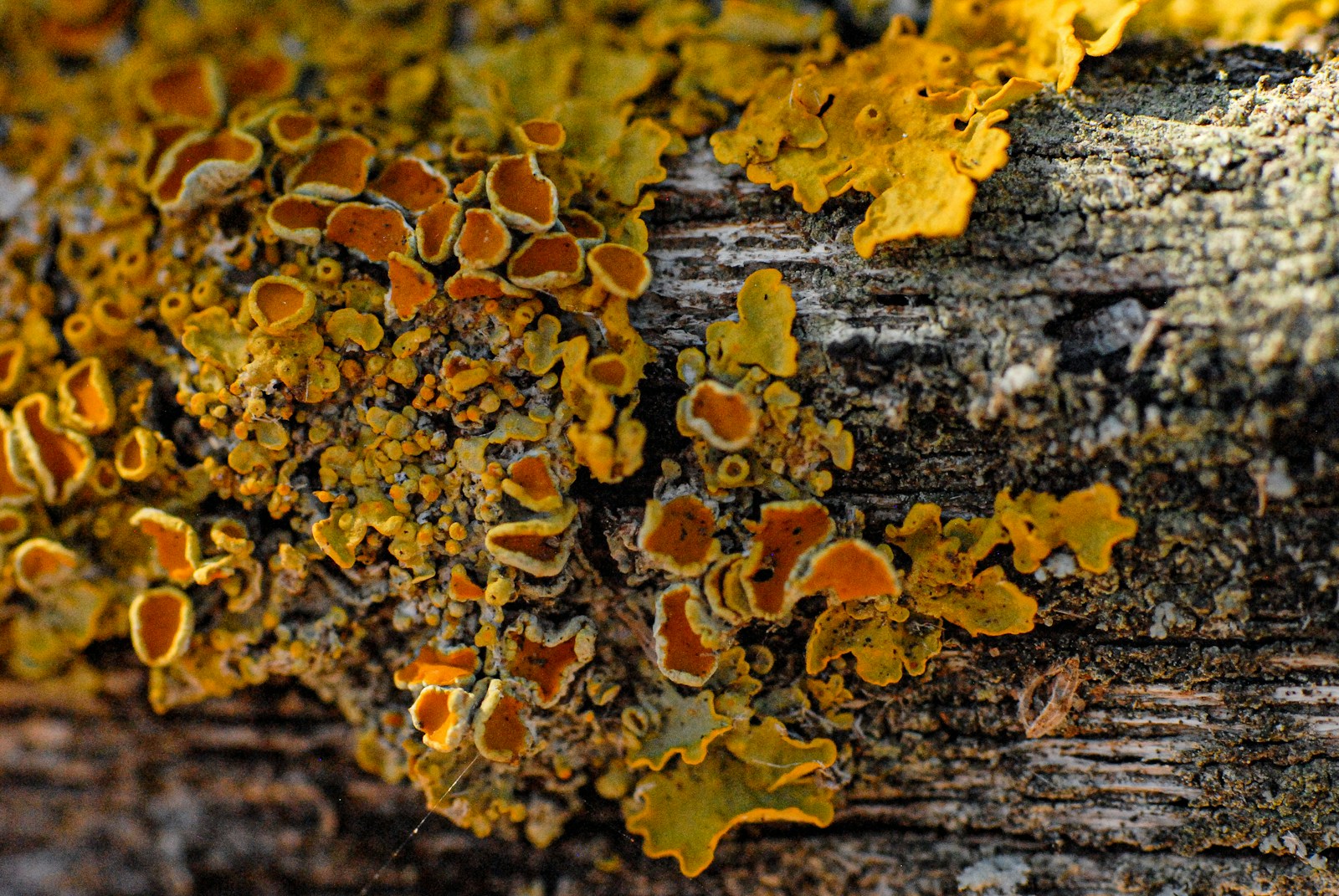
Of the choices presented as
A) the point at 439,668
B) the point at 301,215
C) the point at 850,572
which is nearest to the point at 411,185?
the point at 301,215

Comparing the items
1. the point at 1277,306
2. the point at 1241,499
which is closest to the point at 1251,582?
the point at 1241,499

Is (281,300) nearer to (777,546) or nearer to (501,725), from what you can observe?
(501,725)

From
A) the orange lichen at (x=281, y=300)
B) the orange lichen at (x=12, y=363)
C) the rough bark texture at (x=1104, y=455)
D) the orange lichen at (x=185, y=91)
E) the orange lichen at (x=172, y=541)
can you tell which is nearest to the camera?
the rough bark texture at (x=1104, y=455)

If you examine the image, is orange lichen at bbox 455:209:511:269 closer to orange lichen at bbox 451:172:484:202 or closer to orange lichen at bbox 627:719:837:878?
orange lichen at bbox 451:172:484:202

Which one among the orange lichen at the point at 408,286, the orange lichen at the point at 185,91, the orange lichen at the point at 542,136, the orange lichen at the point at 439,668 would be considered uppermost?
the orange lichen at the point at 185,91

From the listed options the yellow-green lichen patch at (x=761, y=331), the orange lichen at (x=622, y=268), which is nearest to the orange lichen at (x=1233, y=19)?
the yellow-green lichen patch at (x=761, y=331)

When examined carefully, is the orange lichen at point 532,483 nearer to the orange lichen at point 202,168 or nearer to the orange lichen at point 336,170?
the orange lichen at point 336,170

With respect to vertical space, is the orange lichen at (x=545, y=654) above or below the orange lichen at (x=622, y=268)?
below
